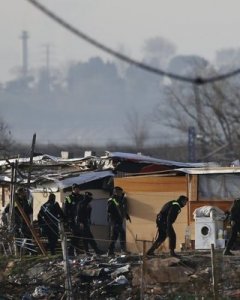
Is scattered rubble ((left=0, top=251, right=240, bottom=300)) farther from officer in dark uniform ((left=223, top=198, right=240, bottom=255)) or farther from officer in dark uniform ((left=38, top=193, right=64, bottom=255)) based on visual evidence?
officer in dark uniform ((left=38, top=193, right=64, bottom=255))

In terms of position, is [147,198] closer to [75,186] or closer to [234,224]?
[75,186]

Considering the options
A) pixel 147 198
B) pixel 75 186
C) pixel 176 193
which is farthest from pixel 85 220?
pixel 176 193

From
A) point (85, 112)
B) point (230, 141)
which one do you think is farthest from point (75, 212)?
point (85, 112)

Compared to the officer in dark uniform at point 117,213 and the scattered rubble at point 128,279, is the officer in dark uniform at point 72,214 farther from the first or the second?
the scattered rubble at point 128,279

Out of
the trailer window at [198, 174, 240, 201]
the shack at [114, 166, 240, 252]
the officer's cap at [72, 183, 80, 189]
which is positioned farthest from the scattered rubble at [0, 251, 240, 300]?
the trailer window at [198, 174, 240, 201]

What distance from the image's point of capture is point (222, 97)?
7581 cm

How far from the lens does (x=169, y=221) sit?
994 inches

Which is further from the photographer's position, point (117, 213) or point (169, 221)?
point (117, 213)

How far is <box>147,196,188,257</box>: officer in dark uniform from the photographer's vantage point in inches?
990

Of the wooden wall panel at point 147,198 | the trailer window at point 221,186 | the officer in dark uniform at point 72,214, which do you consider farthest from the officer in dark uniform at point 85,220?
the trailer window at point 221,186

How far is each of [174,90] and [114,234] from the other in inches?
2516

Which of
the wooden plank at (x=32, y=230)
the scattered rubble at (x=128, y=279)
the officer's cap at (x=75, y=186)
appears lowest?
the scattered rubble at (x=128, y=279)

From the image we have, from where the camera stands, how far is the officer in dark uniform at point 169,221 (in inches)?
990

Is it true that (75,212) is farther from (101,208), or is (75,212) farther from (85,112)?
(85,112)
